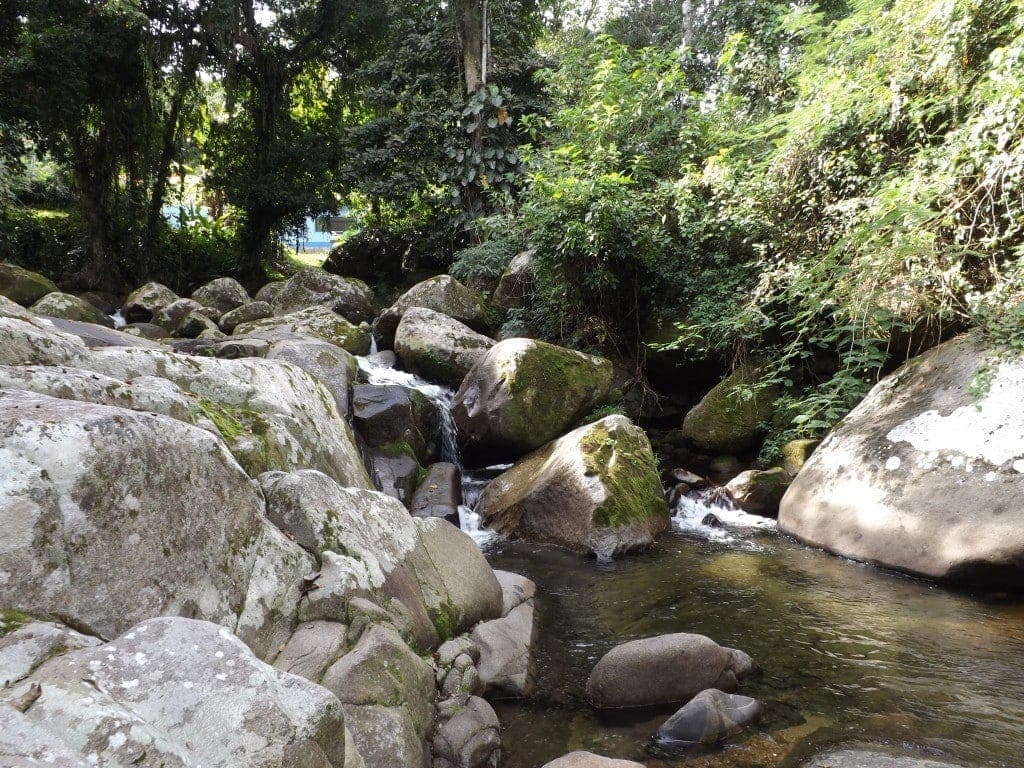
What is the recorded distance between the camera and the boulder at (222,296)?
48.4 feet

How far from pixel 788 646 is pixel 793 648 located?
4 centimetres

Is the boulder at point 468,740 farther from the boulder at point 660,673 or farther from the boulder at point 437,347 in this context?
the boulder at point 437,347

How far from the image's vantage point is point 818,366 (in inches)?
352

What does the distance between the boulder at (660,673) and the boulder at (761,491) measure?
3.85m

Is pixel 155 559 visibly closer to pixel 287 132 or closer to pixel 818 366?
pixel 818 366

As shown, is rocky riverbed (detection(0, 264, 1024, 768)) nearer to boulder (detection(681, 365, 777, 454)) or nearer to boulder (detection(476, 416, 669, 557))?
boulder (detection(476, 416, 669, 557))

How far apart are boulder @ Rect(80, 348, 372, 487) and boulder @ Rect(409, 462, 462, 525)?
179cm

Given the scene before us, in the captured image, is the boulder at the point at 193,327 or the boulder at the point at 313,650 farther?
the boulder at the point at 193,327

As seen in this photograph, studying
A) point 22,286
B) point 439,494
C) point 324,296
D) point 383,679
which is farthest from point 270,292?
point 383,679

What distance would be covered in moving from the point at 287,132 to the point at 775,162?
14.6 m

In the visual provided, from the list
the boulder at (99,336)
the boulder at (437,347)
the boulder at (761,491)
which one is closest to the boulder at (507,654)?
the boulder at (99,336)

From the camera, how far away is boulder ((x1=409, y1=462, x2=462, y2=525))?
714 cm

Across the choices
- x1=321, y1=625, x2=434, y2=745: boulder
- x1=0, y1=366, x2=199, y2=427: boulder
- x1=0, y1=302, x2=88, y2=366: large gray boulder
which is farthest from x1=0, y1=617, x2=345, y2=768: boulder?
x1=0, y1=302, x2=88, y2=366: large gray boulder

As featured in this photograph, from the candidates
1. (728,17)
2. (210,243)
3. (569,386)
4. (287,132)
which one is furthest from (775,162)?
(210,243)
